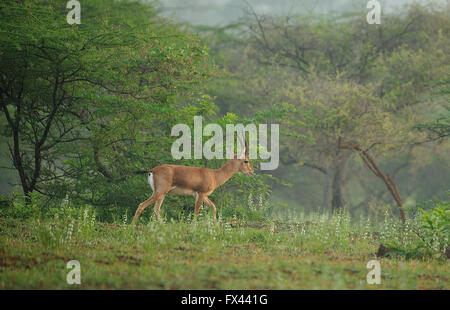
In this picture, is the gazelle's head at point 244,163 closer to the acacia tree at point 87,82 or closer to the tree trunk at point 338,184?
the acacia tree at point 87,82

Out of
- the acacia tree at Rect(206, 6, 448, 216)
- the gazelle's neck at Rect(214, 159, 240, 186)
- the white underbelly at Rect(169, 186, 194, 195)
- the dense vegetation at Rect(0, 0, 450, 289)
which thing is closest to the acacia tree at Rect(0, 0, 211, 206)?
the dense vegetation at Rect(0, 0, 450, 289)

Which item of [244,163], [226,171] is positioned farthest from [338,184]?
[226,171]

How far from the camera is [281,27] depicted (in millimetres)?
25672

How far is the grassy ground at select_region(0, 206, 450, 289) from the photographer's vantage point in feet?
20.6

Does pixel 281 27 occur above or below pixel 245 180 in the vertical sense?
above

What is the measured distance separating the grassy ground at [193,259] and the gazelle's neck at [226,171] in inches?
73.4

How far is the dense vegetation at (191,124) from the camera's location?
7.35m

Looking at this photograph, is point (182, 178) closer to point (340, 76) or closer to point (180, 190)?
point (180, 190)

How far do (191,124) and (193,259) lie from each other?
630cm

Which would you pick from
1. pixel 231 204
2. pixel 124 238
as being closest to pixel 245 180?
pixel 231 204

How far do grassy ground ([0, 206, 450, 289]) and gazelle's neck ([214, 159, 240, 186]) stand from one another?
186 cm
